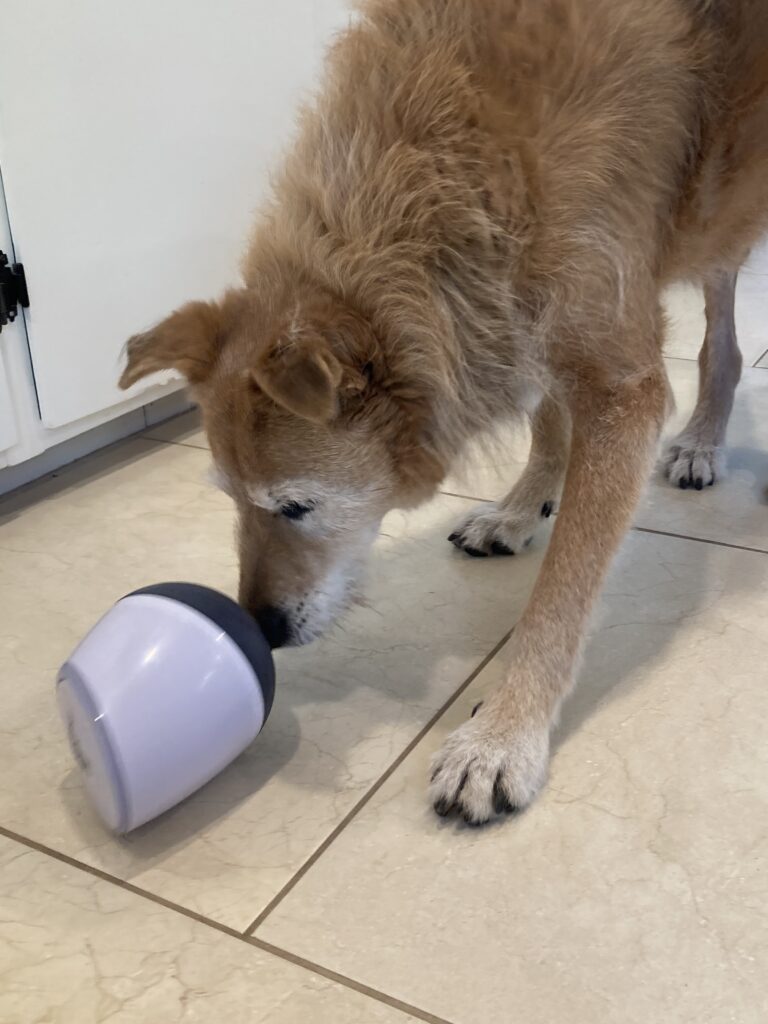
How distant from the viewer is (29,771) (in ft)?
4.64

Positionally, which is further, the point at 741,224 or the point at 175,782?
the point at 741,224

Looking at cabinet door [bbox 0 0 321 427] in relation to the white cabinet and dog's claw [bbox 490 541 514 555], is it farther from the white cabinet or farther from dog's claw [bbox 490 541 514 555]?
dog's claw [bbox 490 541 514 555]

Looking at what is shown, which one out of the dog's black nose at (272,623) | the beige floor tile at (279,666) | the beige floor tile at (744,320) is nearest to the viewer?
the beige floor tile at (279,666)

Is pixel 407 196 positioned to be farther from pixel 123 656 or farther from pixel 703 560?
pixel 703 560

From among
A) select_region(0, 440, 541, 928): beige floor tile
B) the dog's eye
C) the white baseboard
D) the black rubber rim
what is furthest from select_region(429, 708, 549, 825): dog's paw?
the white baseboard

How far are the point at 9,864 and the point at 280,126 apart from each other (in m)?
2.04

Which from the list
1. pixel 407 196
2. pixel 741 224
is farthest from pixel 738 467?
pixel 407 196

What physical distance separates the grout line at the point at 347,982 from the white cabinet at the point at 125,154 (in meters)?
1.37

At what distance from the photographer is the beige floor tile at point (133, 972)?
1033 millimetres

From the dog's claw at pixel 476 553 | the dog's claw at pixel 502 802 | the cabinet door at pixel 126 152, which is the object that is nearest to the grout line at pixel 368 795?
the dog's claw at pixel 502 802

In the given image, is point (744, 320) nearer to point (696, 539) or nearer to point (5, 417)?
point (696, 539)

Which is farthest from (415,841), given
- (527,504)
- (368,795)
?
(527,504)

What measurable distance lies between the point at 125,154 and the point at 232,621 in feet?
4.48

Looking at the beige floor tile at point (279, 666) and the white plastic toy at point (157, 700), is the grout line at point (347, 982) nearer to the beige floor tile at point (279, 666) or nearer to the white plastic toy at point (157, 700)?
the beige floor tile at point (279, 666)
